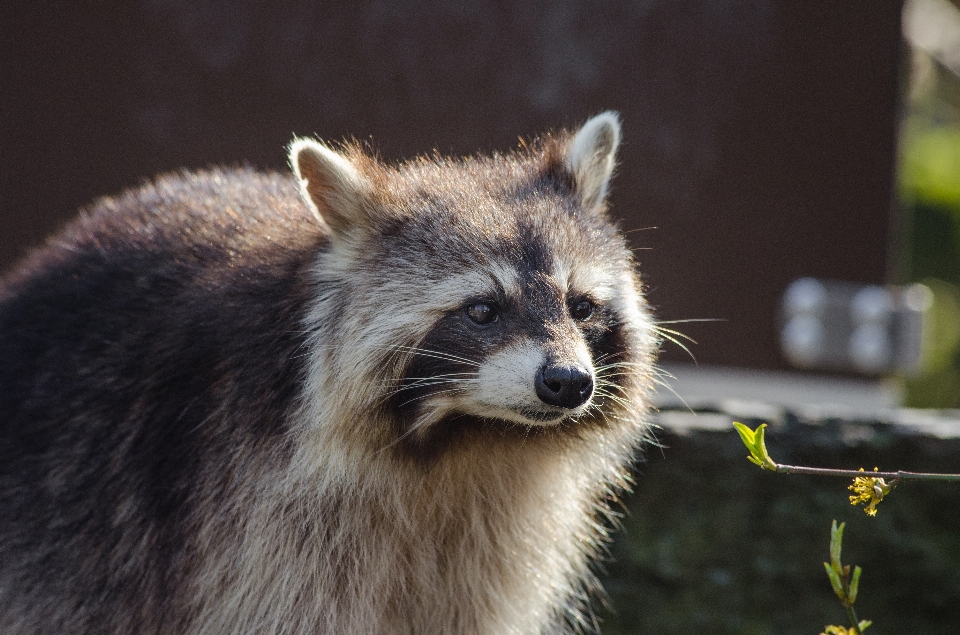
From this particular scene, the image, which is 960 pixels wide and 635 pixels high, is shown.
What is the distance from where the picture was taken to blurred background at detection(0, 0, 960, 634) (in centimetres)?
405

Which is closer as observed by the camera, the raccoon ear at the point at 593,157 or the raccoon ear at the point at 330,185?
the raccoon ear at the point at 330,185

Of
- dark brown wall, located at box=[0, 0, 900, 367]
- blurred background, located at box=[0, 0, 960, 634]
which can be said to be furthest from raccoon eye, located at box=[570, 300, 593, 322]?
dark brown wall, located at box=[0, 0, 900, 367]

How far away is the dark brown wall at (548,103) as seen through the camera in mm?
4828

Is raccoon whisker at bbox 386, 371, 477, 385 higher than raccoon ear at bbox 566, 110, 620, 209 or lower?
lower

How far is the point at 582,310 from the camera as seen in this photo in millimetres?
2977

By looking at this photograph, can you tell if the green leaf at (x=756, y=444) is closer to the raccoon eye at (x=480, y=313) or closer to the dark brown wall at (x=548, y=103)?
the raccoon eye at (x=480, y=313)

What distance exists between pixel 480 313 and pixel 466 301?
48mm

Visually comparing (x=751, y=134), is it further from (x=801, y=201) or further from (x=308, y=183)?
(x=308, y=183)

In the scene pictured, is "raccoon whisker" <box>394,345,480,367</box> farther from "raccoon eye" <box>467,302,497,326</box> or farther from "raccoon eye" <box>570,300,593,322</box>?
"raccoon eye" <box>570,300,593,322</box>

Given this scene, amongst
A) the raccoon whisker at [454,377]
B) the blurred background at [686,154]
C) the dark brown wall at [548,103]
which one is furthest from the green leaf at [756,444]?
the dark brown wall at [548,103]

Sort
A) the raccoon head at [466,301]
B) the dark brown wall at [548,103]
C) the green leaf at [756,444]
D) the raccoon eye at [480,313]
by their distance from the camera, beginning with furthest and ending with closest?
1. the dark brown wall at [548,103]
2. the raccoon eye at [480,313]
3. the raccoon head at [466,301]
4. the green leaf at [756,444]

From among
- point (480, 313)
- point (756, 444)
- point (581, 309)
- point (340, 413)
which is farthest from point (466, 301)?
point (756, 444)

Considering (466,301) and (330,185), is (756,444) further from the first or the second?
(330,185)

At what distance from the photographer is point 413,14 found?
5.00m
